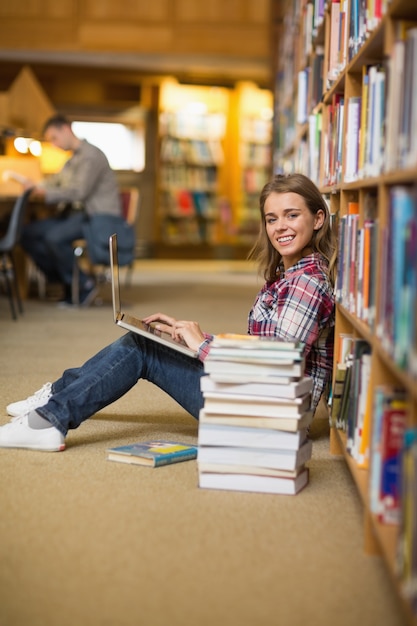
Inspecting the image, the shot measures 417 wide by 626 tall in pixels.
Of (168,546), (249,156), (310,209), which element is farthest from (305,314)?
(249,156)

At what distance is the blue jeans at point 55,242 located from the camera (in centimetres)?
634

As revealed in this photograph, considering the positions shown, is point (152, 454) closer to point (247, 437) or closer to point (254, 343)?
point (247, 437)

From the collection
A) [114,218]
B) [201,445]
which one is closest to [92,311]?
[114,218]

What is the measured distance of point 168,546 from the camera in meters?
1.90

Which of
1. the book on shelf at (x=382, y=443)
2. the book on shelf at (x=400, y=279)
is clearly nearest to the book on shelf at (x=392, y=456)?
the book on shelf at (x=382, y=443)

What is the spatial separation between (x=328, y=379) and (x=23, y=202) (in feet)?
10.5

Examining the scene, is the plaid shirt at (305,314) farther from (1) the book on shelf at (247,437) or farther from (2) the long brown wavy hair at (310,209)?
(1) the book on shelf at (247,437)

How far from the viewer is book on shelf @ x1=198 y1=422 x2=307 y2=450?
216 centimetres

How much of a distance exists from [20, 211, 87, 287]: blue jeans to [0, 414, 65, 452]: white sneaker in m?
3.87

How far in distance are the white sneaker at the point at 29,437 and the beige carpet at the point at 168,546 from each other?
1.1 inches

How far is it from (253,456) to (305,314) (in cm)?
46

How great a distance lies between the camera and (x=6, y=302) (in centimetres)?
659

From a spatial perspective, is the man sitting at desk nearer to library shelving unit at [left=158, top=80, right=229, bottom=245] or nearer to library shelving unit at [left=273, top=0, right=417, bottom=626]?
library shelving unit at [left=273, top=0, right=417, bottom=626]

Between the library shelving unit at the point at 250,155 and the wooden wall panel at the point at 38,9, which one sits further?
the library shelving unit at the point at 250,155
